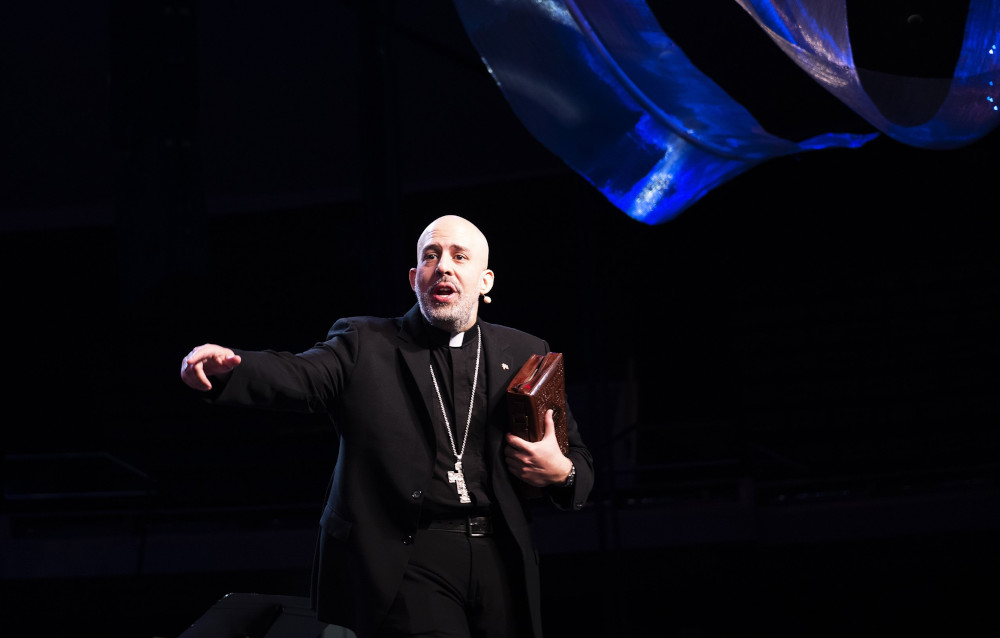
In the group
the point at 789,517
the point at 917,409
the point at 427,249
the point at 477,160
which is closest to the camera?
the point at 427,249

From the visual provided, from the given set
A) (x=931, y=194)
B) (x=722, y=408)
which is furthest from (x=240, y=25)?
(x=931, y=194)

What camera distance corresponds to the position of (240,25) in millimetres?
5984

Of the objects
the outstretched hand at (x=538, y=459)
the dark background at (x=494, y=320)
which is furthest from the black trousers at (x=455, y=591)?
the dark background at (x=494, y=320)

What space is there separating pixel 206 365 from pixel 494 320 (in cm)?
535

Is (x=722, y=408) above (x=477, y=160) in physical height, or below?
below

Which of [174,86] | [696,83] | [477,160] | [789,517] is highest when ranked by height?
[477,160]

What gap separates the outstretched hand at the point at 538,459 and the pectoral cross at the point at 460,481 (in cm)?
10

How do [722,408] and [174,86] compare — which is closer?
[174,86]

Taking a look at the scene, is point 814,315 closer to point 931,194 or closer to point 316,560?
point 931,194

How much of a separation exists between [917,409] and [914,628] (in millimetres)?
1534

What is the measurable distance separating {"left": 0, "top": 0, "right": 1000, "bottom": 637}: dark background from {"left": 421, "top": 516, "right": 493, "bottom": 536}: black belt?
7.07ft

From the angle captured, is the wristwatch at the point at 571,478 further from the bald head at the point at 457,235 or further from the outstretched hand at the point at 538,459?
the bald head at the point at 457,235

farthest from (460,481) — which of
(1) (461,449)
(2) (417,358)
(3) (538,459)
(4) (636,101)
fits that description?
(4) (636,101)

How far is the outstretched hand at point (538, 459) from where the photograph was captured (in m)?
2.08
